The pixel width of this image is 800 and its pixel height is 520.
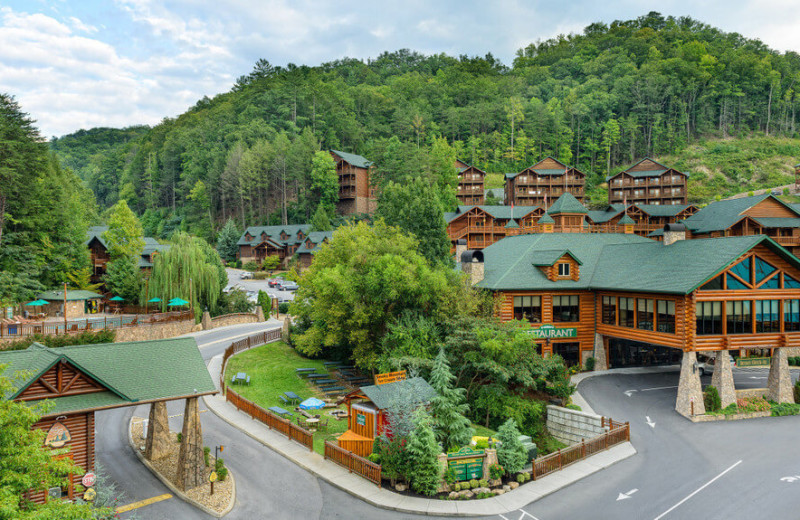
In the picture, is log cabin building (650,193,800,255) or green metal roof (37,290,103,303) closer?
green metal roof (37,290,103,303)

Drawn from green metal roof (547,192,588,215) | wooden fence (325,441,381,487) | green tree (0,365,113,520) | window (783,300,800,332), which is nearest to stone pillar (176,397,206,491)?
wooden fence (325,441,381,487)

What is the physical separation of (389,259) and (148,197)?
383ft

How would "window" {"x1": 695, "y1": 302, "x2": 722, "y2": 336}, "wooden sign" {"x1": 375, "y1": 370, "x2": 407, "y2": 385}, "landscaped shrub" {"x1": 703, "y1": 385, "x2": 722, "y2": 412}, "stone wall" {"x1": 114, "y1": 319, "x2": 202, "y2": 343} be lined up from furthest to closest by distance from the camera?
"stone wall" {"x1": 114, "y1": 319, "x2": 202, "y2": 343}
"window" {"x1": 695, "y1": 302, "x2": 722, "y2": 336}
"landscaped shrub" {"x1": 703, "y1": 385, "x2": 722, "y2": 412}
"wooden sign" {"x1": 375, "y1": 370, "x2": 407, "y2": 385}

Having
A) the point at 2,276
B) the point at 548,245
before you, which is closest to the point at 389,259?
the point at 548,245

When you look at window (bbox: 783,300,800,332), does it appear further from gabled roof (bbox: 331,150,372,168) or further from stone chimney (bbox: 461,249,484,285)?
gabled roof (bbox: 331,150,372,168)

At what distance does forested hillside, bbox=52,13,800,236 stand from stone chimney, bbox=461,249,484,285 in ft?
185

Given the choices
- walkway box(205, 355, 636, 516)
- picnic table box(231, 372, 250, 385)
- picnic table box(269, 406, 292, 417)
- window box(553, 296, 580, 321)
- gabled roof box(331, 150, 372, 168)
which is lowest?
walkway box(205, 355, 636, 516)

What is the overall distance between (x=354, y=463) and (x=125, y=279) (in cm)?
4261

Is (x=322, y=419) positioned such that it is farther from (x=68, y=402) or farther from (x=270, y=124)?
(x=270, y=124)

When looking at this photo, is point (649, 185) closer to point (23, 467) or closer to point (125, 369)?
point (125, 369)

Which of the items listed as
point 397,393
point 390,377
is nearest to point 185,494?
point 397,393

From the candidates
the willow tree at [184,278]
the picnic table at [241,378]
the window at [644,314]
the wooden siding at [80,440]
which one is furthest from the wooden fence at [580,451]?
the willow tree at [184,278]

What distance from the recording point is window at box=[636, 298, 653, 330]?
29953 millimetres

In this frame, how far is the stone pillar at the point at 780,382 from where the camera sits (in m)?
28.0
